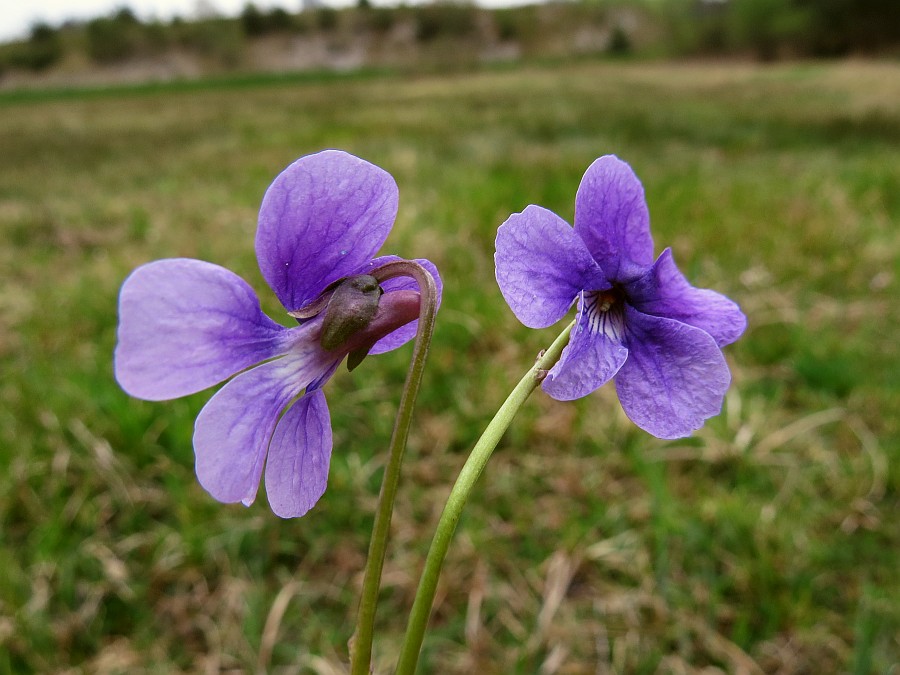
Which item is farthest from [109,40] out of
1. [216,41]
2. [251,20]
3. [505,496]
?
[505,496]

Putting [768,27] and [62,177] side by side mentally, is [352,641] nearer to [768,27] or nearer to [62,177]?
[62,177]

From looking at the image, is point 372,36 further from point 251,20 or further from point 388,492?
point 388,492

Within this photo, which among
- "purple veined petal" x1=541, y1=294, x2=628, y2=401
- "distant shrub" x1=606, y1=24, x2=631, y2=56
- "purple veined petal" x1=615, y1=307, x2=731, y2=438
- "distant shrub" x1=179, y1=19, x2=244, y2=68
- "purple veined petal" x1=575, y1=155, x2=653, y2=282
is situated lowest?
"distant shrub" x1=606, y1=24, x2=631, y2=56

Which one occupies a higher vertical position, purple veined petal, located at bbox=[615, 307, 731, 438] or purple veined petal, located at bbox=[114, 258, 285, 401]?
purple veined petal, located at bbox=[114, 258, 285, 401]

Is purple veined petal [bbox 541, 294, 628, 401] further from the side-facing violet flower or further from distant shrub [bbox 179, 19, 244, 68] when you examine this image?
distant shrub [bbox 179, 19, 244, 68]

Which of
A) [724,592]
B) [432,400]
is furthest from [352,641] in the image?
[432,400]

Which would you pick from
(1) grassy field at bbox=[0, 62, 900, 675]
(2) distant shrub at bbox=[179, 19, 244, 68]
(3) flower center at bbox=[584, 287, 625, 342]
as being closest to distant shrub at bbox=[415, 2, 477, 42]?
(2) distant shrub at bbox=[179, 19, 244, 68]
